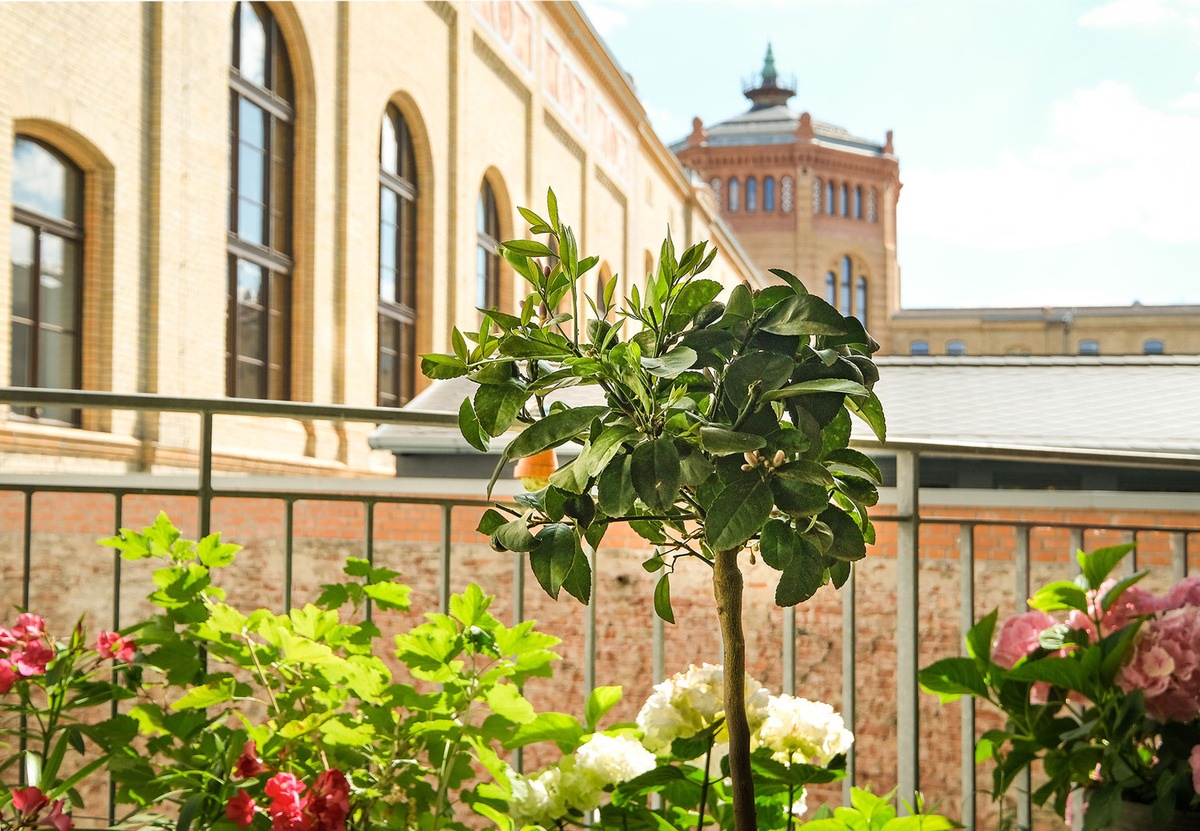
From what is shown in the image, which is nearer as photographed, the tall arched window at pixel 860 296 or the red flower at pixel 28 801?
the red flower at pixel 28 801

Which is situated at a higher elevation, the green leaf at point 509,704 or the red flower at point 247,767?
the green leaf at point 509,704

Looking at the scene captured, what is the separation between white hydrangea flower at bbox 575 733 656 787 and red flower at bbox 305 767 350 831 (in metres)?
0.39

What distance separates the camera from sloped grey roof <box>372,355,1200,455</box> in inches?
342

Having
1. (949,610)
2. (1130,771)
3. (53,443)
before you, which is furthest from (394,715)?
(53,443)

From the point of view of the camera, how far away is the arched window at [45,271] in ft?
32.5

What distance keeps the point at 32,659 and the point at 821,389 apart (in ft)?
5.60

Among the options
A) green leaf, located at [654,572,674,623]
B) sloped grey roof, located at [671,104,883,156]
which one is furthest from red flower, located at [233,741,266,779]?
sloped grey roof, located at [671,104,883,156]

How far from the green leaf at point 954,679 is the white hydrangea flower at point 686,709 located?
302 millimetres

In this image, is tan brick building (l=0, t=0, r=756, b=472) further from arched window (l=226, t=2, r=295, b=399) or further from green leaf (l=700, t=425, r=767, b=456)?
green leaf (l=700, t=425, r=767, b=456)

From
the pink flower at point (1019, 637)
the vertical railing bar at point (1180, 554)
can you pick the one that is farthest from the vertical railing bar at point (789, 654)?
the vertical railing bar at point (1180, 554)

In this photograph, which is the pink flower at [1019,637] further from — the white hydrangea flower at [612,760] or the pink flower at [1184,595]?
the white hydrangea flower at [612,760]

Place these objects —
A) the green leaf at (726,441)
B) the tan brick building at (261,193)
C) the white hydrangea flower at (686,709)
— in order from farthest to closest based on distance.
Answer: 1. the tan brick building at (261,193)
2. the white hydrangea flower at (686,709)
3. the green leaf at (726,441)

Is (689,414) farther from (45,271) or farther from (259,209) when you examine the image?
(259,209)

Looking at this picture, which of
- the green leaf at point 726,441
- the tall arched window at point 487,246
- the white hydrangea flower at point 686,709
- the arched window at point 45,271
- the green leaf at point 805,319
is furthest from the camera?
the tall arched window at point 487,246
